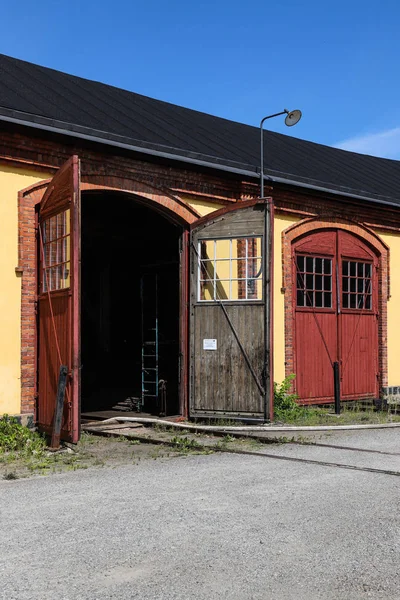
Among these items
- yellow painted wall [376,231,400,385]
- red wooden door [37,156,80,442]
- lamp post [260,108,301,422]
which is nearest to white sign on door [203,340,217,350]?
lamp post [260,108,301,422]

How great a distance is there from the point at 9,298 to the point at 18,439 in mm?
1971

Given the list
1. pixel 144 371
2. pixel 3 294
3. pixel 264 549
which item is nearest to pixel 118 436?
pixel 3 294

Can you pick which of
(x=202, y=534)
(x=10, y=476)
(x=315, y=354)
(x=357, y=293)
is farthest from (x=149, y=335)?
(x=202, y=534)

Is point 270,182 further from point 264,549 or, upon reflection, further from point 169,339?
point 264,549

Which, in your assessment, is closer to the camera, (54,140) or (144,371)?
(54,140)

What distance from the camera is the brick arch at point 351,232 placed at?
14.1 m

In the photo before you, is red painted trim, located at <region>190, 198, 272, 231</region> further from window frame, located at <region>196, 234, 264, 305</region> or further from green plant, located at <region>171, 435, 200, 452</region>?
green plant, located at <region>171, 435, 200, 452</region>

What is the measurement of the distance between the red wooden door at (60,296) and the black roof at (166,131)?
4.43 feet

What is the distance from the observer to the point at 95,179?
11.2 metres

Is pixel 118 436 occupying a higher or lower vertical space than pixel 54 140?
lower

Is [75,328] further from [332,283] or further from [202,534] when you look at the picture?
[332,283]

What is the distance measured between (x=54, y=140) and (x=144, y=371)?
Result: 498 centimetres

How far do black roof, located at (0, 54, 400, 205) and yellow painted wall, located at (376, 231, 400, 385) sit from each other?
3.09 ft

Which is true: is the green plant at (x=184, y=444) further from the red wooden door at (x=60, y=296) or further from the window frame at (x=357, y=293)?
the window frame at (x=357, y=293)
